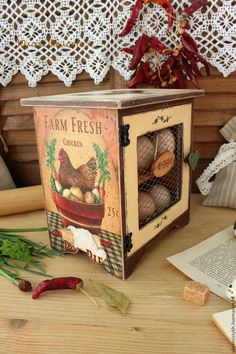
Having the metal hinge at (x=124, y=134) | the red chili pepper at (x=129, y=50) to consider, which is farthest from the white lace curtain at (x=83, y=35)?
the metal hinge at (x=124, y=134)

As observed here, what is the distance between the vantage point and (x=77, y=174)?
0.70m

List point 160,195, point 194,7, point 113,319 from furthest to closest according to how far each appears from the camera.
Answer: point 194,7 → point 160,195 → point 113,319

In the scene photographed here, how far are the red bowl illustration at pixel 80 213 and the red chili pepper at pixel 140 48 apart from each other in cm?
50

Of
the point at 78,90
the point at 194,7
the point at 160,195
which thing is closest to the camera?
the point at 160,195

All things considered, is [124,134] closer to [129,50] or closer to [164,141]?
[164,141]

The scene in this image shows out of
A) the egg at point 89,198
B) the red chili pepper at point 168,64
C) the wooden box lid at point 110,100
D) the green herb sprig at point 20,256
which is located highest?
the red chili pepper at point 168,64

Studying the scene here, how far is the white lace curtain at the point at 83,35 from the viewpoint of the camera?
992 mm

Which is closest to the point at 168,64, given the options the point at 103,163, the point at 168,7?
the point at 168,7

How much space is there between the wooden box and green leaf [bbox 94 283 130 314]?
5cm

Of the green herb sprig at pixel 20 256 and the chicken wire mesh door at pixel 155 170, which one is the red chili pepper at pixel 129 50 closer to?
the chicken wire mesh door at pixel 155 170

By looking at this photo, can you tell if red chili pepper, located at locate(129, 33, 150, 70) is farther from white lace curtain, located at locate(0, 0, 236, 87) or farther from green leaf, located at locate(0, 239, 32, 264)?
green leaf, located at locate(0, 239, 32, 264)

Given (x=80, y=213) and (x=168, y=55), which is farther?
(x=168, y=55)

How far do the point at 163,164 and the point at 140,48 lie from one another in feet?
1.41

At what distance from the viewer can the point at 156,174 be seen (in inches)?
29.6
